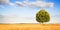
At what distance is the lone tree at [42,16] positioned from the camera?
9867mm

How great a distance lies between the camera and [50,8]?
994 centimetres

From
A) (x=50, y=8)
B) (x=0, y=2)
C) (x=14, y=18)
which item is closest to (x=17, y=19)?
(x=14, y=18)

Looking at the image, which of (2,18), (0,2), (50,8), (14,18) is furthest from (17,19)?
(50,8)

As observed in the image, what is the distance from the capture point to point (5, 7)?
9617 millimetres

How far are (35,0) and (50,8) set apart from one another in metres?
1.28

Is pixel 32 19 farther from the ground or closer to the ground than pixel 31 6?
closer to the ground

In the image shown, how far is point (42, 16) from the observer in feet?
34.0

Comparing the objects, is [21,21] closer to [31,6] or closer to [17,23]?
[17,23]

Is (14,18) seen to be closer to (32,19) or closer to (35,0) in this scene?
(32,19)

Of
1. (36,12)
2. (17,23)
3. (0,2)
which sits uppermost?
(0,2)

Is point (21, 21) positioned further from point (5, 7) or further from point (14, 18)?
point (5, 7)

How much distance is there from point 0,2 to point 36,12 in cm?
260

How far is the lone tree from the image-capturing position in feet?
32.4

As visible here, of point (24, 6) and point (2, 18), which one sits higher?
point (24, 6)
